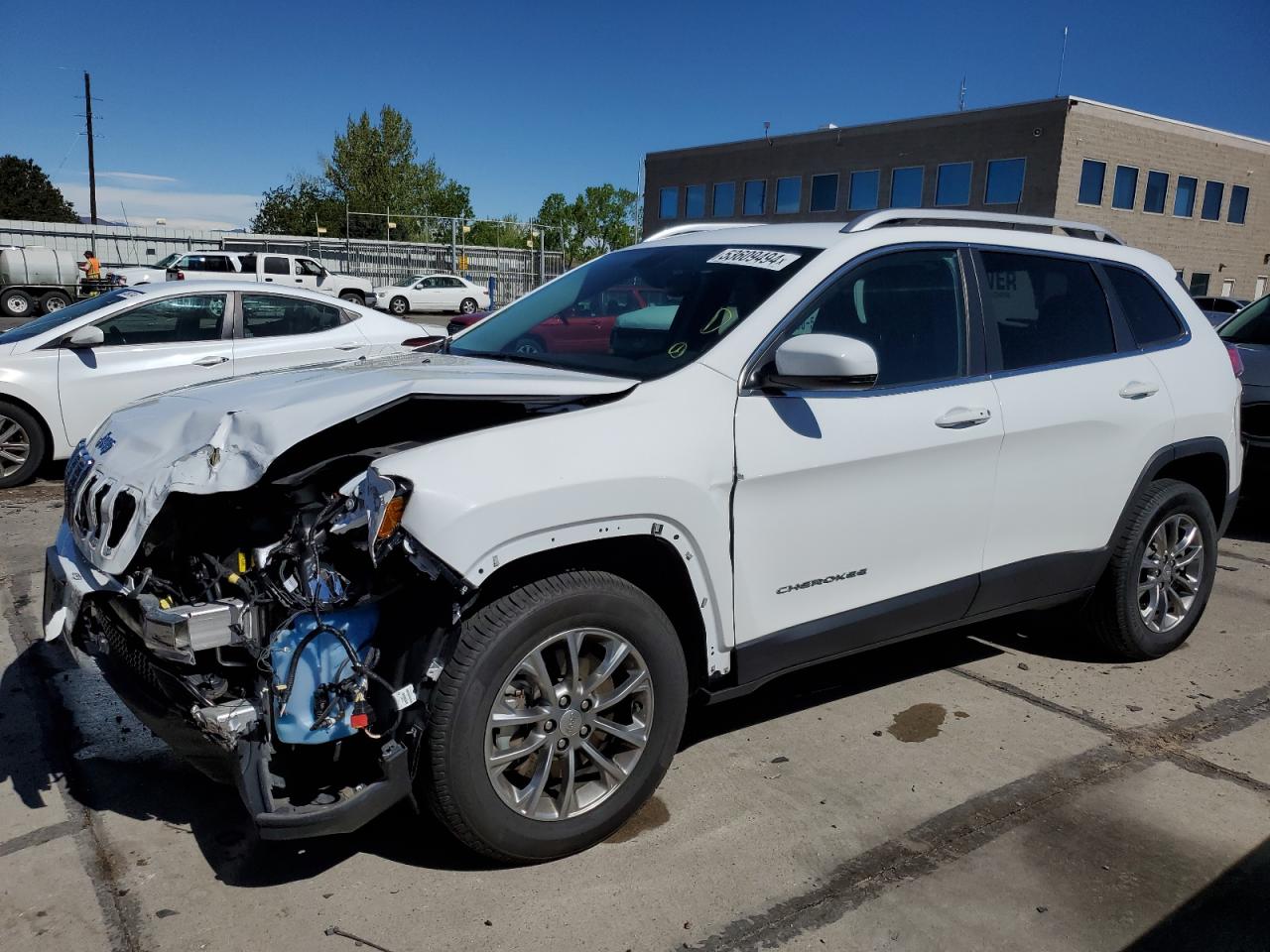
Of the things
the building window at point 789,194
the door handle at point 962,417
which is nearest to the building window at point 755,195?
the building window at point 789,194

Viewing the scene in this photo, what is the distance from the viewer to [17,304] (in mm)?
28141

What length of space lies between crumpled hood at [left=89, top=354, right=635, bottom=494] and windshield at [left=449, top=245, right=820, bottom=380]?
10.9 inches

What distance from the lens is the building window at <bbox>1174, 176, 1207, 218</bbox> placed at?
39250 millimetres

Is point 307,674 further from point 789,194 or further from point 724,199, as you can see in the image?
point 724,199

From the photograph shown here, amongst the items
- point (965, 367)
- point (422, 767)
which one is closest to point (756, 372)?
point (965, 367)

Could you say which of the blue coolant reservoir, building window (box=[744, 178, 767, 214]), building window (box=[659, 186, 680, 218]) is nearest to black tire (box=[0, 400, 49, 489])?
the blue coolant reservoir

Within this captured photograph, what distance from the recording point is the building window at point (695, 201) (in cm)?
4828

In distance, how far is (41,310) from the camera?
95.3ft

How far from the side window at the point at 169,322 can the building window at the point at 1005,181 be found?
34.6 meters

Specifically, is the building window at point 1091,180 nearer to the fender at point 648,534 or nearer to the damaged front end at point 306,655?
the fender at point 648,534

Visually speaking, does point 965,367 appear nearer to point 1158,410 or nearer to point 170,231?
point 1158,410

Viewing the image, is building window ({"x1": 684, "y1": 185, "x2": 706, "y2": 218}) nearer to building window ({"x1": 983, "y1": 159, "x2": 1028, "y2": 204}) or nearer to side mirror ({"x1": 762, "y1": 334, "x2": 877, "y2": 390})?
building window ({"x1": 983, "y1": 159, "x2": 1028, "y2": 204})

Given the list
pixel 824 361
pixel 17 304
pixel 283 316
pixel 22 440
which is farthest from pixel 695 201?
pixel 824 361

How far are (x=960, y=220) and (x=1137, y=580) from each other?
181 centimetres
